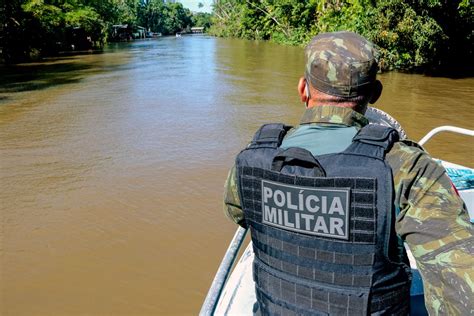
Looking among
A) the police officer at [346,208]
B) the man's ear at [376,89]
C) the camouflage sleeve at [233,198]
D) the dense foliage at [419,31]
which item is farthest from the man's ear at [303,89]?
the dense foliage at [419,31]

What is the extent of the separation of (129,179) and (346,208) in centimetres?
491

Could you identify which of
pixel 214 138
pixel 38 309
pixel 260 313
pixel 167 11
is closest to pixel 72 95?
pixel 214 138

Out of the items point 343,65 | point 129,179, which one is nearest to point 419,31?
point 129,179

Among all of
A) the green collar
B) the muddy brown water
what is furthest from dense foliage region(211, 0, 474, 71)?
the green collar

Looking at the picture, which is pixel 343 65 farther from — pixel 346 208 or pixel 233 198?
pixel 233 198

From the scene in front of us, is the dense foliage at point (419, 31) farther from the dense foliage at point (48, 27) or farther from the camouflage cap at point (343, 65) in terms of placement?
the dense foliage at point (48, 27)

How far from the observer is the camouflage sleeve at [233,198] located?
4.99 feet

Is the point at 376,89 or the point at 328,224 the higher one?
the point at 376,89

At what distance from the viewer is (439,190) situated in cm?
115

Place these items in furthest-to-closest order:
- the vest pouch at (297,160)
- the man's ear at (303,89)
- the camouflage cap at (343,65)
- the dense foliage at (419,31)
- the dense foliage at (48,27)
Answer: the dense foliage at (48,27)
the dense foliage at (419,31)
the man's ear at (303,89)
the camouflage cap at (343,65)
the vest pouch at (297,160)

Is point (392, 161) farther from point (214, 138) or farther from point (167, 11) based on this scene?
point (167, 11)

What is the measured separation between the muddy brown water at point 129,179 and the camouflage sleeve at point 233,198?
2.00 m

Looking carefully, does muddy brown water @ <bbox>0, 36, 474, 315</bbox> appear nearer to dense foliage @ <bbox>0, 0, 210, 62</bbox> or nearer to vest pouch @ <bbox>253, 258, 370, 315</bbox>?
vest pouch @ <bbox>253, 258, 370, 315</bbox>

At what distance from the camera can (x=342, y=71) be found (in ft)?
4.37
